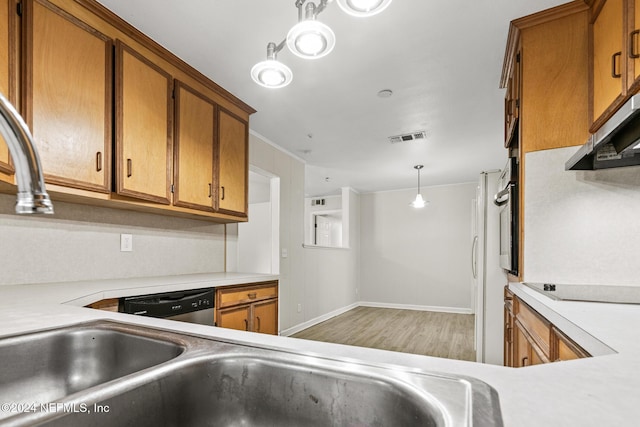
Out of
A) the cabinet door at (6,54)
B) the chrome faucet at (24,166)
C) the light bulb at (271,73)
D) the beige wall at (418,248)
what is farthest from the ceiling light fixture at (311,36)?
the beige wall at (418,248)

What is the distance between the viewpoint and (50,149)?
1538mm

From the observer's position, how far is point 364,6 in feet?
3.41

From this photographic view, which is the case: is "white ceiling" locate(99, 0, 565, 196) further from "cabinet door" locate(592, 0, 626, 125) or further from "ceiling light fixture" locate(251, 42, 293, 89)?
"ceiling light fixture" locate(251, 42, 293, 89)

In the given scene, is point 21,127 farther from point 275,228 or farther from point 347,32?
point 275,228

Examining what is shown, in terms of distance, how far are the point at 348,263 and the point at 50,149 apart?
16.5 feet

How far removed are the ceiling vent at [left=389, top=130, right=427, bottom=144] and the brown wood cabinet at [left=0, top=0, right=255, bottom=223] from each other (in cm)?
192

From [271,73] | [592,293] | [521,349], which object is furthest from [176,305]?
[592,293]

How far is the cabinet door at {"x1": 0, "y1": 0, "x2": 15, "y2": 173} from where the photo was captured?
137 cm

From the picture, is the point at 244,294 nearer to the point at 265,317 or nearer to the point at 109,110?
the point at 265,317

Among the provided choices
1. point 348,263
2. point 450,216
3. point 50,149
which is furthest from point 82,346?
point 450,216

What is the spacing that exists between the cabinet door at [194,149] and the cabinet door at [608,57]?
2383mm

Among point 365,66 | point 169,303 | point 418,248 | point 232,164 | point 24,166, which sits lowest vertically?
point 418,248

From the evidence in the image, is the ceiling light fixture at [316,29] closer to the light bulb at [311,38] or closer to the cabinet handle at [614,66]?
the light bulb at [311,38]

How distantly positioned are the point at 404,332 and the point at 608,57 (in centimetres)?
368
